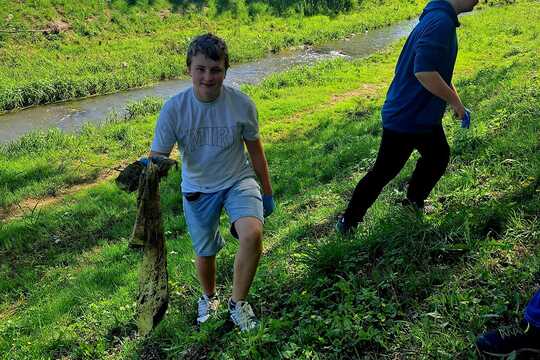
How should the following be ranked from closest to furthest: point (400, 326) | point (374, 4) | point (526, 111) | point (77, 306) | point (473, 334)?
point (473, 334)
point (400, 326)
point (77, 306)
point (526, 111)
point (374, 4)

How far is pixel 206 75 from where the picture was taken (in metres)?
3.05

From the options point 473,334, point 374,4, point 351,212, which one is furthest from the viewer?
point 374,4

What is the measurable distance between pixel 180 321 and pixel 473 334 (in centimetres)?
200

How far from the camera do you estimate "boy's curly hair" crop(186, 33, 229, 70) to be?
304 centimetres

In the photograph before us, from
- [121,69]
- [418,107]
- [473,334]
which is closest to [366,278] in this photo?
[473,334]

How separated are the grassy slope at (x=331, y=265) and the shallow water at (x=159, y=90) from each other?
225 inches

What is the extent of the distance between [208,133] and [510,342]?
6.50ft

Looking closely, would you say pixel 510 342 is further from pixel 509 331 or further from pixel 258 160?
pixel 258 160

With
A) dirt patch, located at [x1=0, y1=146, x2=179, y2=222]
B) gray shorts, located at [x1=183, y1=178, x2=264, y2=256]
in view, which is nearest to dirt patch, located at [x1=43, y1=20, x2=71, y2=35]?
dirt patch, located at [x1=0, y1=146, x2=179, y2=222]

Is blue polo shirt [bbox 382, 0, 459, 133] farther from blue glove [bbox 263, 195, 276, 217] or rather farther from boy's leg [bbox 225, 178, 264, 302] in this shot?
boy's leg [bbox 225, 178, 264, 302]

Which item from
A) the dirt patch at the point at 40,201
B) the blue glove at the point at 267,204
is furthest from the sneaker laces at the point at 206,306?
the dirt patch at the point at 40,201

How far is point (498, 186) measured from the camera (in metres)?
4.13

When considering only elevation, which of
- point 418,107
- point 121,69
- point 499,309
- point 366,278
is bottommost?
point 121,69

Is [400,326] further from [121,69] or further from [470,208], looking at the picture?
[121,69]
